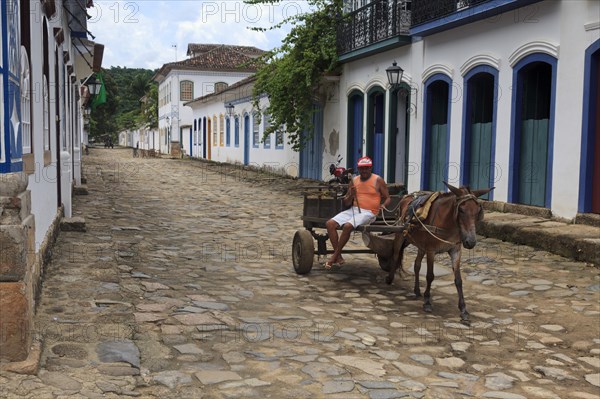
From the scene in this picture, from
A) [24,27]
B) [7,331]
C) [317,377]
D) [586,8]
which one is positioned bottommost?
[317,377]

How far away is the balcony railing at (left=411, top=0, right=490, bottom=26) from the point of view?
12.5 metres

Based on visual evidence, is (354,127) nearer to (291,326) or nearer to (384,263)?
(384,263)

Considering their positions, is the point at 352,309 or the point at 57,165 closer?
the point at 352,309

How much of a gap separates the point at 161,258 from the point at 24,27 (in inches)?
141

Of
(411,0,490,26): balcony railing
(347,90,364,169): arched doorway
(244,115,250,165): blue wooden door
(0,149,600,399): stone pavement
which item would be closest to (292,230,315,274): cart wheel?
(0,149,600,399): stone pavement

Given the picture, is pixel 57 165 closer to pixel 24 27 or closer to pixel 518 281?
pixel 24 27

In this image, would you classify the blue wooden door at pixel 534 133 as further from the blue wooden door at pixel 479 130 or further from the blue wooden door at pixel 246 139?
the blue wooden door at pixel 246 139

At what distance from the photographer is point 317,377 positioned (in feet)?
14.7

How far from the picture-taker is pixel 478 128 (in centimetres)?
1272

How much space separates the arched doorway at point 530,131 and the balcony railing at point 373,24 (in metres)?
4.20

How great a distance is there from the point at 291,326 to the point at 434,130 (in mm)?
9665

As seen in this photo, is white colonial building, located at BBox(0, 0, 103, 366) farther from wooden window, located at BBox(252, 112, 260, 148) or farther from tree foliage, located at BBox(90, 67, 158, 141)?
tree foliage, located at BBox(90, 67, 158, 141)

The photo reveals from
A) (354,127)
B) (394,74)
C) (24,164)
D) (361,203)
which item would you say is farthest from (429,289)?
(354,127)

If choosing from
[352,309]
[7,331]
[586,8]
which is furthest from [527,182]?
A: [7,331]
